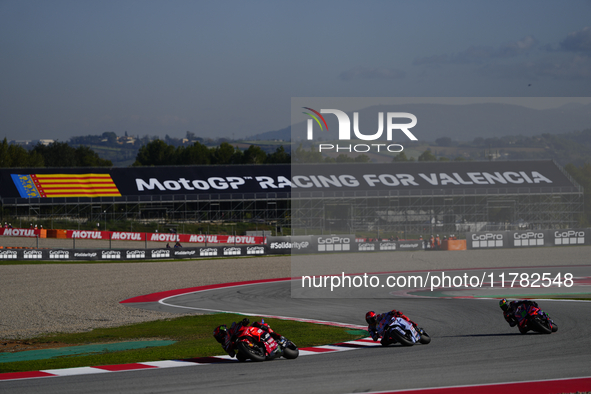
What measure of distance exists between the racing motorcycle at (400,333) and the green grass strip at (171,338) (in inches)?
64.5

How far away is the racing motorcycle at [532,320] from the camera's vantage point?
12.1 m

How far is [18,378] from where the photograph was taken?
9125mm

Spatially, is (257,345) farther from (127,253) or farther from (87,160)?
(87,160)

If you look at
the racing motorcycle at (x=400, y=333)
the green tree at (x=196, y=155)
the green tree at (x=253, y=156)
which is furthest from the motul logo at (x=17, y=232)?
the green tree at (x=196, y=155)

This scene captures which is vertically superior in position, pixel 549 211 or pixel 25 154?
pixel 25 154

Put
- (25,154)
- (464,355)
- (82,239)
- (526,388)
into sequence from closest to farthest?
(526,388) → (464,355) → (82,239) → (25,154)

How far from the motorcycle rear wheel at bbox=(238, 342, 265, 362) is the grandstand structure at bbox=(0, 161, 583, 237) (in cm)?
4653

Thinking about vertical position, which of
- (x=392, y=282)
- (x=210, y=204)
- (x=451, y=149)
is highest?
(x=451, y=149)

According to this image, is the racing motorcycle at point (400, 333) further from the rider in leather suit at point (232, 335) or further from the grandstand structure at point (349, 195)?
the grandstand structure at point (349, 195)

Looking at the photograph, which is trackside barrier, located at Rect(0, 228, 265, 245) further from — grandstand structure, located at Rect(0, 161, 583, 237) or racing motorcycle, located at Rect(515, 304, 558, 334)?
racing motorcycle, located at Rect(515, 304, 558, 334)

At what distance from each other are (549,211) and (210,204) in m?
36.1

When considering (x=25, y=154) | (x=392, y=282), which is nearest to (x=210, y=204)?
(x=392, y=282)

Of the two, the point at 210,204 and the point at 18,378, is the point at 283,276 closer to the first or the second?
the point at 18,378

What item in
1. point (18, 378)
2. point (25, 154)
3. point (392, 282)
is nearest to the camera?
point (18, 378)
